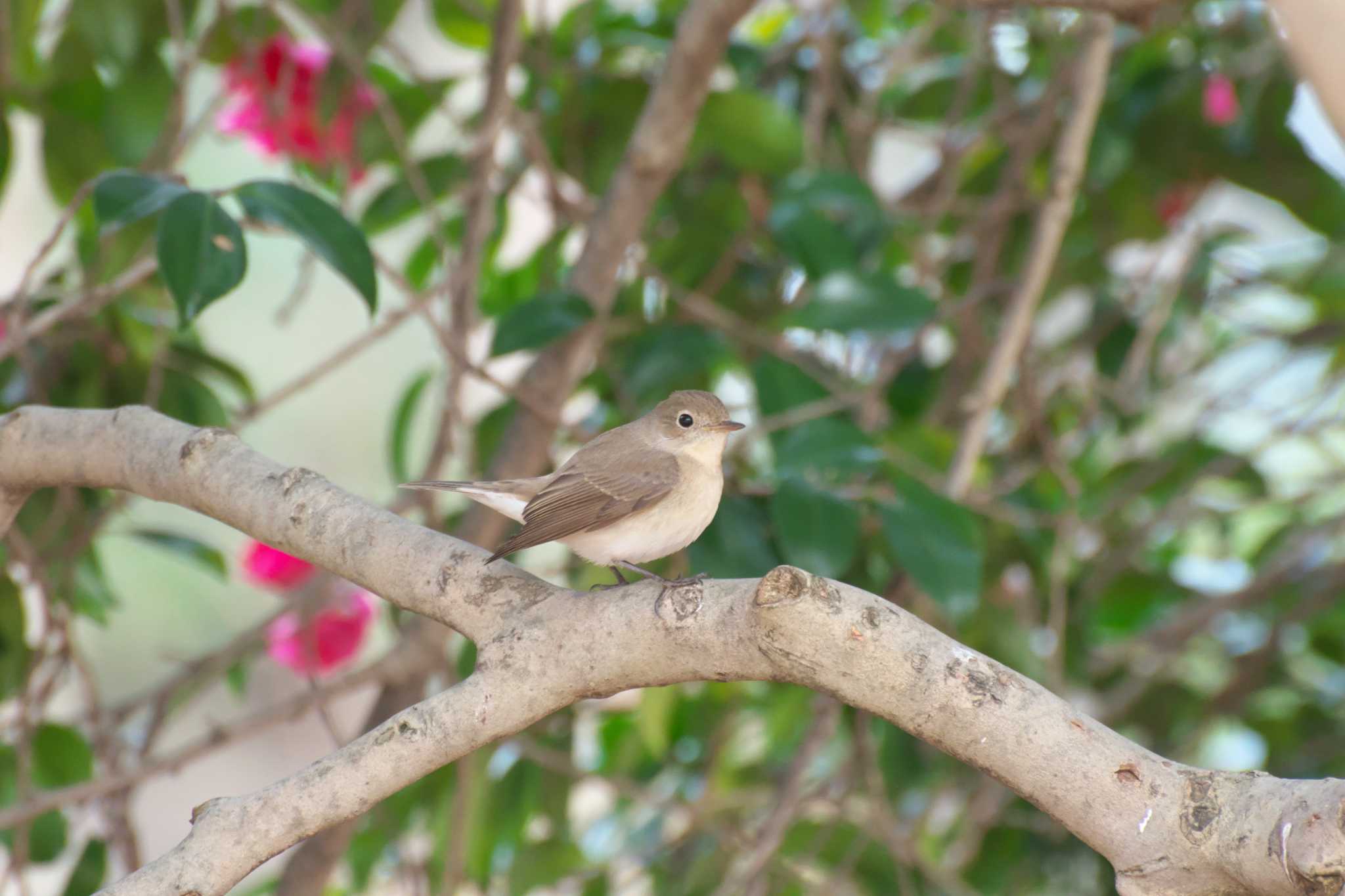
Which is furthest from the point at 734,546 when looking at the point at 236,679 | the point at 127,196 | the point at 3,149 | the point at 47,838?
the point at 3,149

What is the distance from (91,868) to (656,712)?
1.39 m

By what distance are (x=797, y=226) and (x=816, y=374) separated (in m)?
0.44

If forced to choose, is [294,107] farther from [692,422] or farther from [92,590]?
[692,422]

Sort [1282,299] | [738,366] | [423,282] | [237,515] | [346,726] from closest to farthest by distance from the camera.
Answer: [237,515] < [738,366] < [423,282] < [1282,299] < [346,726]

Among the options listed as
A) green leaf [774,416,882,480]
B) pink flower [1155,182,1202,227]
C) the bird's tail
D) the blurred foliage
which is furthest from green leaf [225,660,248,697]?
pink flower [1155,182,1202,227]

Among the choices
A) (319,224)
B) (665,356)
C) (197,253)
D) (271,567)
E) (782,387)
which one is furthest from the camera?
(271,567)

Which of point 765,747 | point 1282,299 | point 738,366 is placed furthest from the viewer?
point 1282,299

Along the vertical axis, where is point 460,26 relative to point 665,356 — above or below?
above

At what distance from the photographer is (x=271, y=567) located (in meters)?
3.39

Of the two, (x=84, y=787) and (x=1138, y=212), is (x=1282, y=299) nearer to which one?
(x=1138, y=212)

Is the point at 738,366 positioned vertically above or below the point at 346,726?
above

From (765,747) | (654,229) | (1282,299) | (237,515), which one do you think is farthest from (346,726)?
(237,515)

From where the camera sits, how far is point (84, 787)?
100 inches

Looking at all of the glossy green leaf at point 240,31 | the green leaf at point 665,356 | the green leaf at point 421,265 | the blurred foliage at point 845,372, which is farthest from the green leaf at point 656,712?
the glossy green leaf at point 240,31
